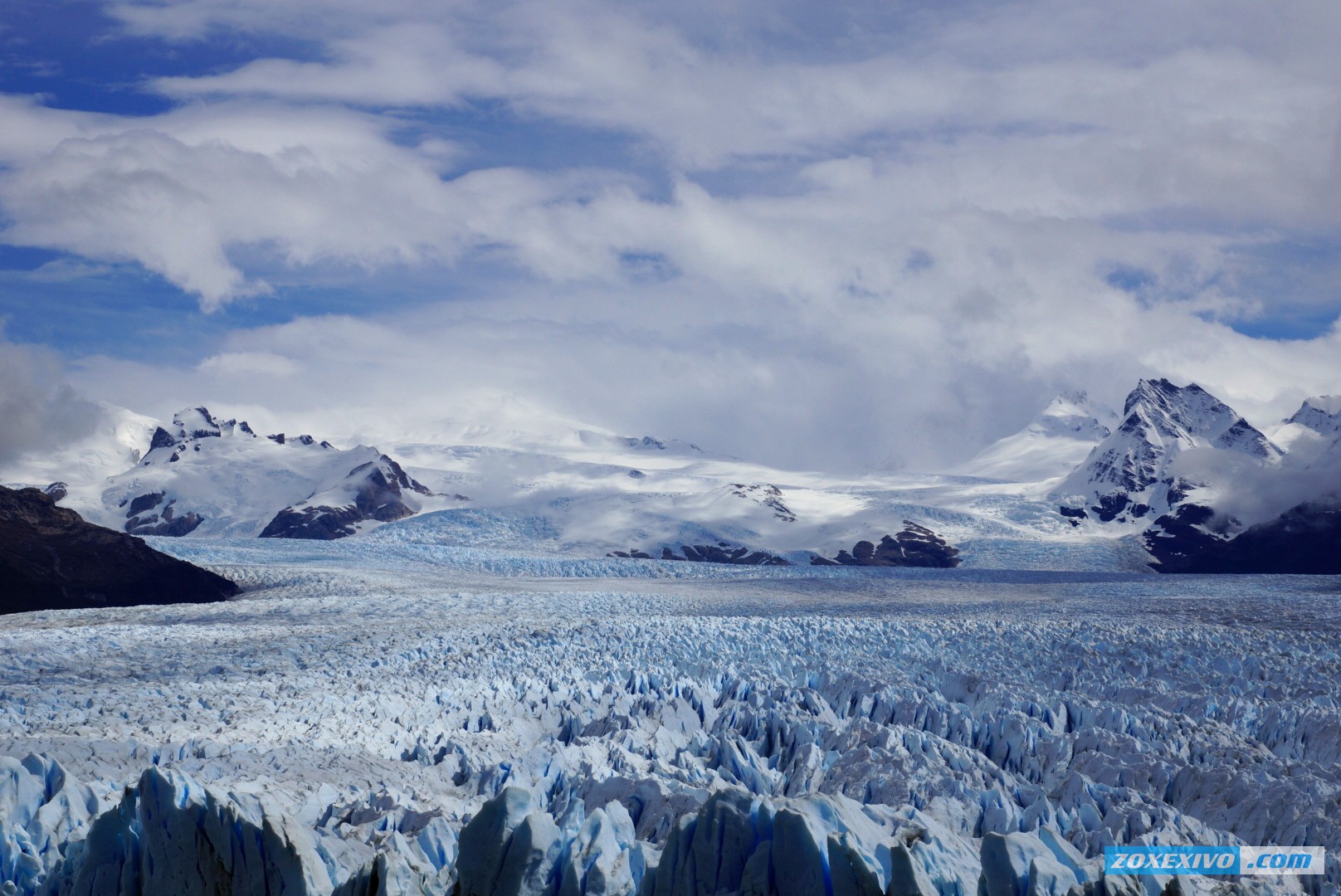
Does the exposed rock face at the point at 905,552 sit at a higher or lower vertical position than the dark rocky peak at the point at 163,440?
lower

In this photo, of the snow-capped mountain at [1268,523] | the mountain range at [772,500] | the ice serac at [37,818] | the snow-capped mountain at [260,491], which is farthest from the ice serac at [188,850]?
the snow-capped mountain at [1268,523]

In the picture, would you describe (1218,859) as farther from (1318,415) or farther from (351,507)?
(1318,415)

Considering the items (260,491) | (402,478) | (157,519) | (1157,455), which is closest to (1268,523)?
(1157,455)

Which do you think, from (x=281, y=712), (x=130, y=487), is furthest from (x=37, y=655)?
(x=130, y=487)

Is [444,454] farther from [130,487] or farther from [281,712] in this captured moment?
[281,712]


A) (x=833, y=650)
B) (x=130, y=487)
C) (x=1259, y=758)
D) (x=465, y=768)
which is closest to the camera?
(x=465, y=768)

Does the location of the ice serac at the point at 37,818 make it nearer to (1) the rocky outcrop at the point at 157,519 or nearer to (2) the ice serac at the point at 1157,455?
(2) the ice serac at the point at 1157,455

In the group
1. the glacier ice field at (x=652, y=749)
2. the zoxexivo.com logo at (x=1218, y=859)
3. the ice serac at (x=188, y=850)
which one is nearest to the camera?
the glacier ice field at (x=652, y=749)
